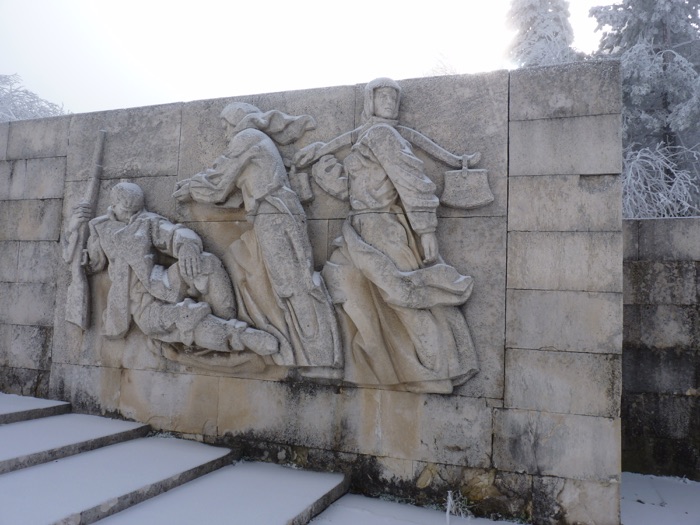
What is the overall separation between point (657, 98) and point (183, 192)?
39.6 feet

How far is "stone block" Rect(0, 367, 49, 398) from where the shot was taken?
5438 millimetres

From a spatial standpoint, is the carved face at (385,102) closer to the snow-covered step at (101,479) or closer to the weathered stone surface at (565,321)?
the weathered stone surface at (565,321)

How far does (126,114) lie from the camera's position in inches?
209

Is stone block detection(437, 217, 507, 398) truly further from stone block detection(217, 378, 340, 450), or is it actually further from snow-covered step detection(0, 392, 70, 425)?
snow-covered step detection(0, 392, 70, 425)

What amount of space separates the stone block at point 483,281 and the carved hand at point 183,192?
7.71 feet

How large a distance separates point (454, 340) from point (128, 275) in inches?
118

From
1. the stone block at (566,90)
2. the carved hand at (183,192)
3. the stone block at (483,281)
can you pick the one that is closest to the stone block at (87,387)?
the carved hand at (183,192)

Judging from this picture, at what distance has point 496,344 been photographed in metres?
3.96

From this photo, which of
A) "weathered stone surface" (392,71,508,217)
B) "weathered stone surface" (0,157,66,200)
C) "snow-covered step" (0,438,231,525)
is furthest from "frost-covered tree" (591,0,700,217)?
"weathered stone surface" (0,157,66,200)

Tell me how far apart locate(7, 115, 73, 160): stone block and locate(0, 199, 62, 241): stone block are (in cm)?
54

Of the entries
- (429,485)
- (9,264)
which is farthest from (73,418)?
(429,485)

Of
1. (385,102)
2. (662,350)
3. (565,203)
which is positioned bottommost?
(662,350)

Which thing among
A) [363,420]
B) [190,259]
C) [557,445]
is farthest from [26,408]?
[557,445]

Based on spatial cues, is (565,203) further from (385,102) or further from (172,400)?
(172,400)
